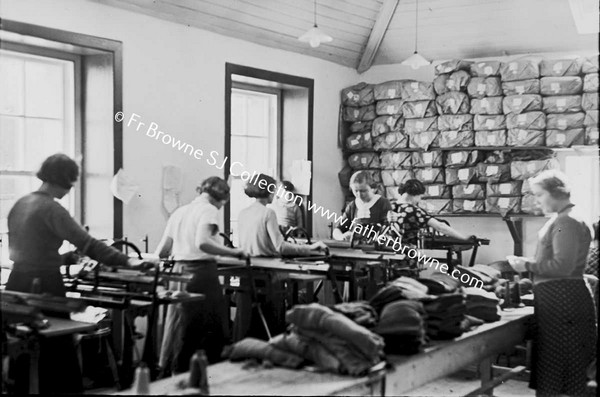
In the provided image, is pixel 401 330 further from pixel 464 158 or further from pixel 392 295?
pixel 464 158

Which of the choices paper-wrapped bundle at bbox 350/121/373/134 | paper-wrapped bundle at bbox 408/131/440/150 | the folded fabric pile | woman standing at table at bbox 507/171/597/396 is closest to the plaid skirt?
woman standing at table at bbox 507/171/597/396

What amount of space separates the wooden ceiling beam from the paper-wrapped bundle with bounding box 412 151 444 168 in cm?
147

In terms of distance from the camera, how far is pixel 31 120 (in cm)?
618

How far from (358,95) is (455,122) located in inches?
53.2

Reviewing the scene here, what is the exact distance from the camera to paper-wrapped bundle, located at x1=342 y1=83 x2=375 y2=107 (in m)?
9.21

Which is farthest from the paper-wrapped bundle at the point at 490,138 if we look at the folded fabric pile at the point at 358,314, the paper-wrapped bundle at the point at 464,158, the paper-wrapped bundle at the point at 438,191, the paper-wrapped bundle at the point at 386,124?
the folded fabric pile at the point at 358,314

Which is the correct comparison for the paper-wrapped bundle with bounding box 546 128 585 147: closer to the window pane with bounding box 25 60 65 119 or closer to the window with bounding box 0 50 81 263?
the window with bounding box 0 50 81 263

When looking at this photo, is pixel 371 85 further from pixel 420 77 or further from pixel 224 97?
pixel 224 97

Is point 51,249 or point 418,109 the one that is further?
point 418,109

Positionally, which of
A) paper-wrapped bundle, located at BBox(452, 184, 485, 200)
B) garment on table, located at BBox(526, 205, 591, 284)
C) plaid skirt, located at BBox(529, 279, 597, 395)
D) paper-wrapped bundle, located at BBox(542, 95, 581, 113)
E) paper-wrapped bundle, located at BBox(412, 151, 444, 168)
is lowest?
plaid skirt, located at BBox(529, 279, 597, 395)

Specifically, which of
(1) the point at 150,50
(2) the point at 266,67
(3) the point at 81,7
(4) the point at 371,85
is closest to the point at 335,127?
(4) the point at 371,85

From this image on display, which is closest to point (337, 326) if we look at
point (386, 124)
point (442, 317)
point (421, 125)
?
point (442, 317)

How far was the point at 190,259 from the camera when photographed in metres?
5.59

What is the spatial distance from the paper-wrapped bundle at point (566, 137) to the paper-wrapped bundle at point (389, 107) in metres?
1.79
